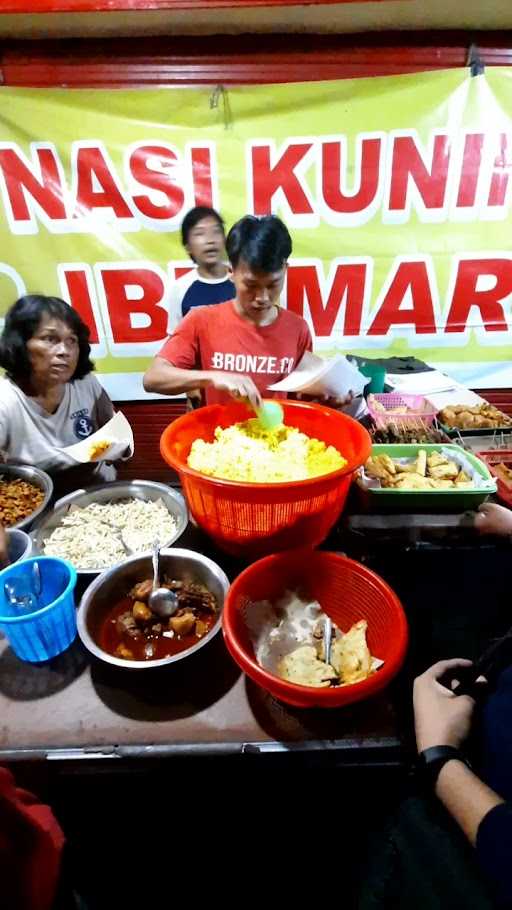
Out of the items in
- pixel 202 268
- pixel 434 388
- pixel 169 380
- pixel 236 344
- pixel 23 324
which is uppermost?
pixel 202 268

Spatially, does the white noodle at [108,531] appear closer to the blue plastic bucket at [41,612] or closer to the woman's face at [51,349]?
the blue plastic bucket at [41,612]

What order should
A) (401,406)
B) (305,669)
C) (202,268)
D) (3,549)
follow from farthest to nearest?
(202,268)
(401,406)
(3,549)
(305,669)

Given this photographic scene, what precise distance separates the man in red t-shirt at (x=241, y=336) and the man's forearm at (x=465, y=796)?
6.03 ft

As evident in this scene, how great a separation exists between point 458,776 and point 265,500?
0.84m

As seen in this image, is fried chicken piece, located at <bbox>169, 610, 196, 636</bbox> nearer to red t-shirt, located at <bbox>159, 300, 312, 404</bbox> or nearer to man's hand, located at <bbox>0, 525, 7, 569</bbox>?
man's hand, located at <bbox>0, 525, 7, 569</bbox>

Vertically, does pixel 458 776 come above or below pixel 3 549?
below

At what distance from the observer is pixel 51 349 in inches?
97.4

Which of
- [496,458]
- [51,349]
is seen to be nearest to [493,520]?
[496,458]

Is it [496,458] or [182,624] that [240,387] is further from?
[496,458]

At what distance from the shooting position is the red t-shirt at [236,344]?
8.61 ft

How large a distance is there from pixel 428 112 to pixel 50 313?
2.85 m

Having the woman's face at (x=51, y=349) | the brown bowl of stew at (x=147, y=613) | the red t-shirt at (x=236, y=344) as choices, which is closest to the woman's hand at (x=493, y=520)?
the brown bowl of stew at (x=147, y=613)

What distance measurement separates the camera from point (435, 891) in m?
1.11

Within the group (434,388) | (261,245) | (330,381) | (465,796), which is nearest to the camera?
(465,796)
